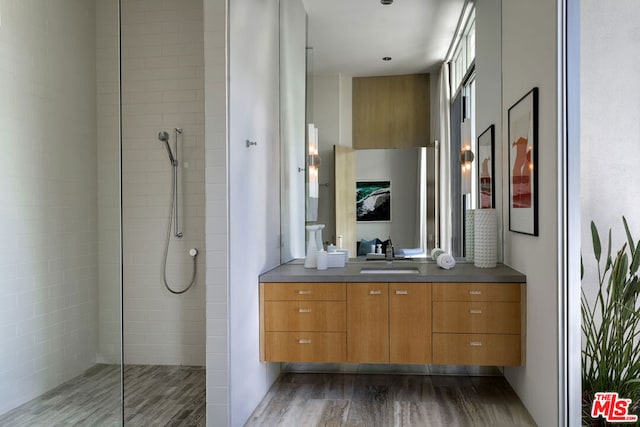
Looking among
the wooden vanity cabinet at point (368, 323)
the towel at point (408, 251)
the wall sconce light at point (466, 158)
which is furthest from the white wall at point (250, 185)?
the wall sconce light at point (466, 158)

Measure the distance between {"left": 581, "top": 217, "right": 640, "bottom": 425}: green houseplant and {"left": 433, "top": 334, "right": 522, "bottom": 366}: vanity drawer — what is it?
1.98 ft

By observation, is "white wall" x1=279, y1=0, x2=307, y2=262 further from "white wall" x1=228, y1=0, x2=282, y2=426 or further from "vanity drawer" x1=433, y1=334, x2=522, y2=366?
"vanity drawer" x1=433, y1=334, x2=522, y2=366

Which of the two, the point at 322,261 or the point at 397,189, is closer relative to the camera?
the point at 322,261

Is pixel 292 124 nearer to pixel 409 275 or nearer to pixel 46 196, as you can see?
pixel 409 275

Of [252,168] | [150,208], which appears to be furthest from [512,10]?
[150,208]

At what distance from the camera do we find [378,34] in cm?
384

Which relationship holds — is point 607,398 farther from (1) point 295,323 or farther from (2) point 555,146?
(1) point 295,323

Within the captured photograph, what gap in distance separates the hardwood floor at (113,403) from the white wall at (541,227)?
1.86 meters

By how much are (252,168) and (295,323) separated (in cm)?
101

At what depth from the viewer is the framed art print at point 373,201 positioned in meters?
3.72

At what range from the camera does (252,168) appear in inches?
119

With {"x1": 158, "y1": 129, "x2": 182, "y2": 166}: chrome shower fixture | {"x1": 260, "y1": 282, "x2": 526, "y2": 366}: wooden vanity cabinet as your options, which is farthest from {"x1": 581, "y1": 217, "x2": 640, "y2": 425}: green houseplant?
{"x1": 158, "y1": 129, "x2": 182, "y2": 166}: chrome shower fixture

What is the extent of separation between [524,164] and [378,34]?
1.63m

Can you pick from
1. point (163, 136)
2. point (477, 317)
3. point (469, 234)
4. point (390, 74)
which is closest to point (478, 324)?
point (477, 317)
